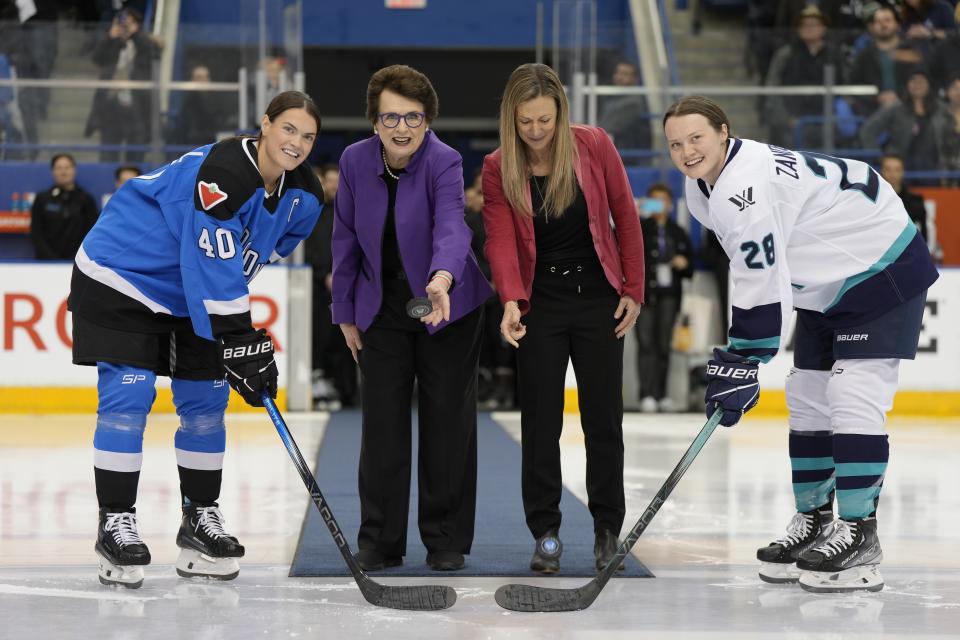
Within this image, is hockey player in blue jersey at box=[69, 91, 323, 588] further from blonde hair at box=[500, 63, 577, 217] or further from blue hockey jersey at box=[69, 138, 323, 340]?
blonde hair at box=[500, 63, 577, 217]

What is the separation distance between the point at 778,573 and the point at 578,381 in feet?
2.56

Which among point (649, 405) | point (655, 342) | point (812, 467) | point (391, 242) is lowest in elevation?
point (649, 405)

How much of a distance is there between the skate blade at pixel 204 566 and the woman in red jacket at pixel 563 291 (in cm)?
84

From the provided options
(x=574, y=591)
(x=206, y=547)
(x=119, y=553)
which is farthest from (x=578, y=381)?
(x=119, y=553)

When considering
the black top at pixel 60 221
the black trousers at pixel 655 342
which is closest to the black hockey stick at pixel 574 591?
the black trousers at pixel 655 342

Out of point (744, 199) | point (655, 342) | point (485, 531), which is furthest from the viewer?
point (655, 342)

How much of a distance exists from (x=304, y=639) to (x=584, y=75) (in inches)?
270

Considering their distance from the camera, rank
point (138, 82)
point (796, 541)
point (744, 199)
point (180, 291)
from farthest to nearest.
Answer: point (138, 82) → point (796, 541) → point (180, 291) → point (744, 199)

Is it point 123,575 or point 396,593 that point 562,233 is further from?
point 123,575

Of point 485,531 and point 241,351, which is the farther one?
point 485,531

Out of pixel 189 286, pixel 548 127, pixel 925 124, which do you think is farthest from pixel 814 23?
pixel 189 286

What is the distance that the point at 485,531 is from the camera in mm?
4492

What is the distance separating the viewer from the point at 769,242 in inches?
131

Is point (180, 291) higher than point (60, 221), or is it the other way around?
point (180, 291)
